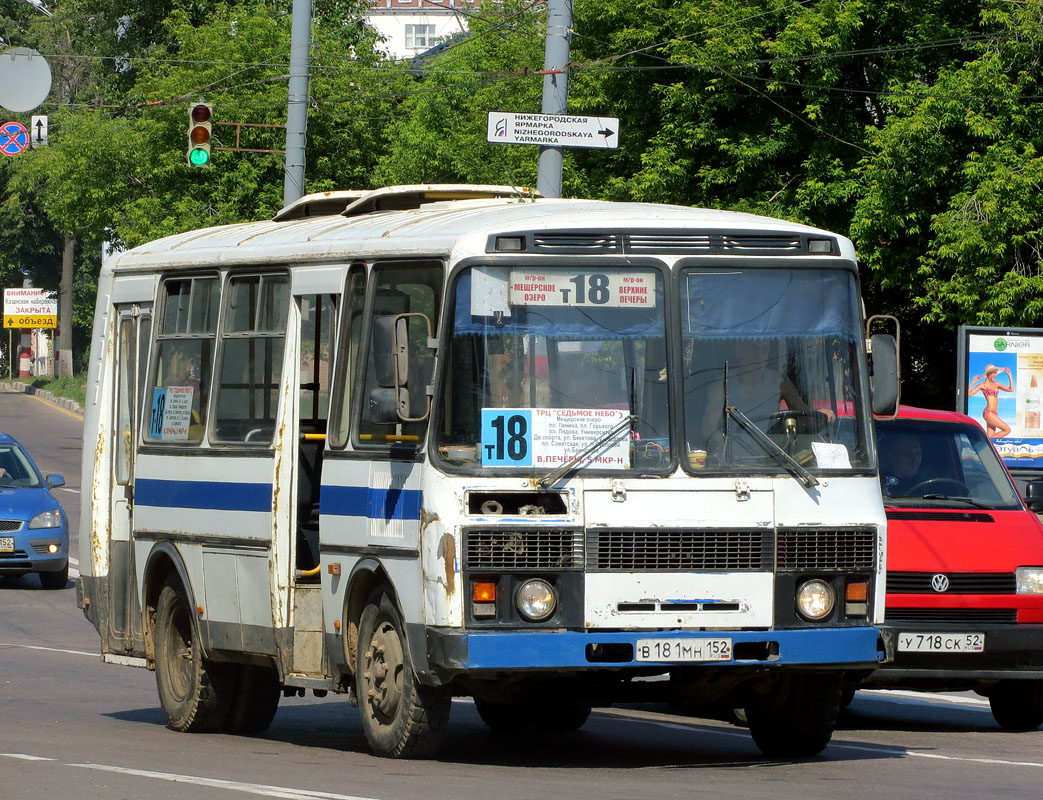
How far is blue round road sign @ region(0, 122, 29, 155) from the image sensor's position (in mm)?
41500

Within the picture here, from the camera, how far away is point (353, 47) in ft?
161

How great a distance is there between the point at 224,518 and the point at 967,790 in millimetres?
Answer: 4435

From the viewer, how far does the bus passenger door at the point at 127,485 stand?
1300cm

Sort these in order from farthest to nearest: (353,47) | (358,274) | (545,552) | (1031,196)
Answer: (353,47), (1031,196), (358,274), (545,552)

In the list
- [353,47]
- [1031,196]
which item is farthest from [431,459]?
[353,47]

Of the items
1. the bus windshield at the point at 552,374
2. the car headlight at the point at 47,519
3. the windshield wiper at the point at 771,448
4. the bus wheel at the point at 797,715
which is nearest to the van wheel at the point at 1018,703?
the bus wheel at the point at 797,715

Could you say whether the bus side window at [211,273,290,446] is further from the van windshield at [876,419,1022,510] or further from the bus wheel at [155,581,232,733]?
the van windshield at [876,419,1022,510]

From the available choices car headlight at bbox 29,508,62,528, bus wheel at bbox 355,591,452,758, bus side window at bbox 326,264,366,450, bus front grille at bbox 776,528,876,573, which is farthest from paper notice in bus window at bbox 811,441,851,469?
car headlight at bbox 29,508,62,528

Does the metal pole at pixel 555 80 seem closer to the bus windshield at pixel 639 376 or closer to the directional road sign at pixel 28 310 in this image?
the bus windshield at pixel 639 376

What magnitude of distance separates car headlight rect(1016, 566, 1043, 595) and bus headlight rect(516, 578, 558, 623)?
14.6ft

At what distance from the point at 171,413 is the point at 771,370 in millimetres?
4143

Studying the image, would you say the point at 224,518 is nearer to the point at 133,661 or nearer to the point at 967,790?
the point at 133,661

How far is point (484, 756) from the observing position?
428 inches

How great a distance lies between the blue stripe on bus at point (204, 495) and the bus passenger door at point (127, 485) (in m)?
0.40
